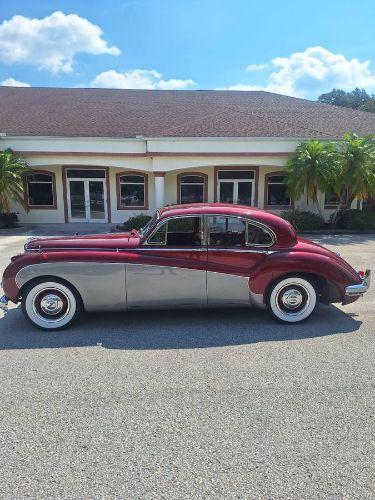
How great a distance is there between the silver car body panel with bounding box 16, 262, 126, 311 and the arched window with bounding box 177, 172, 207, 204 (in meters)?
14.0

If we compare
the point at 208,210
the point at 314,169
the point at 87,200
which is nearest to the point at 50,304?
the point at 208,210

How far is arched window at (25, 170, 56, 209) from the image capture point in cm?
1822

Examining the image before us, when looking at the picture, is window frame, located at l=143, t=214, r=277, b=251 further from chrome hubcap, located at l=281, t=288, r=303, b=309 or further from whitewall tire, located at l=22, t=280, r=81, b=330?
whitewall tire, located at l=22, t=280, r=81, b=330

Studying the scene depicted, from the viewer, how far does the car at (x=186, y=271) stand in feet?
16.3

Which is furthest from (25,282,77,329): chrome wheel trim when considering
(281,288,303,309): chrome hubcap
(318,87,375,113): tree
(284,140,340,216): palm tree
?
(318,87,375,113): tree

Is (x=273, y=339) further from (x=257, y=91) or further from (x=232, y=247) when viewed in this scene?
(x=257, y=91)

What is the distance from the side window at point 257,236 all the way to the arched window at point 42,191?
15.2 m

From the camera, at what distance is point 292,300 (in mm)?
5195

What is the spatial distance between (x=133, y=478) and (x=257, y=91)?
28218 millimetres

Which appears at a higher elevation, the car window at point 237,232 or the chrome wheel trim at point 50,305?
the car window at point 237,232

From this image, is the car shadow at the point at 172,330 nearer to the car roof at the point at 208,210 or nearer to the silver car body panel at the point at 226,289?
the silver car body panel at the point at 226,289

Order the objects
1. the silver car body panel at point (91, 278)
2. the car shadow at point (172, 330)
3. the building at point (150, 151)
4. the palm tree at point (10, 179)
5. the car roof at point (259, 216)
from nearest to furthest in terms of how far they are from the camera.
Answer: the car shadow at point (172, 330) < the silver car body panel at point (91, 278) < the car roof at point (259, 216) < the palm tree at point (10, 179) < the building at point (150, 151)

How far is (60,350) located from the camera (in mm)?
4418

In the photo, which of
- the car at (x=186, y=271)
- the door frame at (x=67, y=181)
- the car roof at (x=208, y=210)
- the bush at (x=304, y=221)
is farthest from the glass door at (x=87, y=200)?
the car roof at (x=208, y=210)
